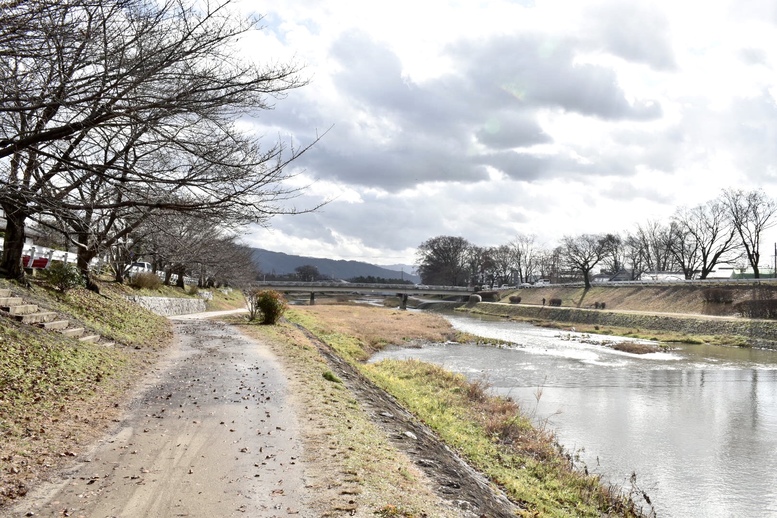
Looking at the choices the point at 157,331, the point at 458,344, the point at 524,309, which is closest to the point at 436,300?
the point at 524,309

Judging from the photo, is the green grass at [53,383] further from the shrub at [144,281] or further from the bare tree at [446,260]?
the bare tree at [446,260]

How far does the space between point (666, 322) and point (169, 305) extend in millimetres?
39620

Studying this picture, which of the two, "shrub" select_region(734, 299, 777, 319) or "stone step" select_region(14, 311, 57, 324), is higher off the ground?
"stone step" select_region(14, 311, 57, 324)

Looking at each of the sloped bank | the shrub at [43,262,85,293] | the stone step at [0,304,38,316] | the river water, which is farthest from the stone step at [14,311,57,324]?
the sloped bank

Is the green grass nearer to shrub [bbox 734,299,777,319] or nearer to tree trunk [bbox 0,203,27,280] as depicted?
tree trunk [bbox 0,203,27,280]

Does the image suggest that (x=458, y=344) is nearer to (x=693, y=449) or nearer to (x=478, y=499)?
(x=693, y=449)

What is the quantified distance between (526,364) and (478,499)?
68.1 feet

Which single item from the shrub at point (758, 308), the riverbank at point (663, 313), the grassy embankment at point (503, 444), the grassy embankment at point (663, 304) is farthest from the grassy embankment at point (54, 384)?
the shrub at point (758, 308)

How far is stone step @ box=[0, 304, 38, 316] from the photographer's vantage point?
12000 millimetres

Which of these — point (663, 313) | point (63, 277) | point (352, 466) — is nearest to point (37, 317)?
point (63, 277)

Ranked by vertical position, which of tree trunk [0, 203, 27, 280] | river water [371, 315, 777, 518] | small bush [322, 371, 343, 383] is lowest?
river water [371, 315, 777, 518]

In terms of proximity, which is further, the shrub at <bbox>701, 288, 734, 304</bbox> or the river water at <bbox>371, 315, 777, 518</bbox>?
the shrub at <bbox>701, 288, 734, 304</bbox>

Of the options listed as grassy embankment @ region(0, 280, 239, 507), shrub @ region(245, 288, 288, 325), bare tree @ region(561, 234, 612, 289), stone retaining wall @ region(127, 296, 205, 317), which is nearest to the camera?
grassy embankment @ region(0, 280, 239, 507)

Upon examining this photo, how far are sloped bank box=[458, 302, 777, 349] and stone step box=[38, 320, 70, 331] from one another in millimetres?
38970
